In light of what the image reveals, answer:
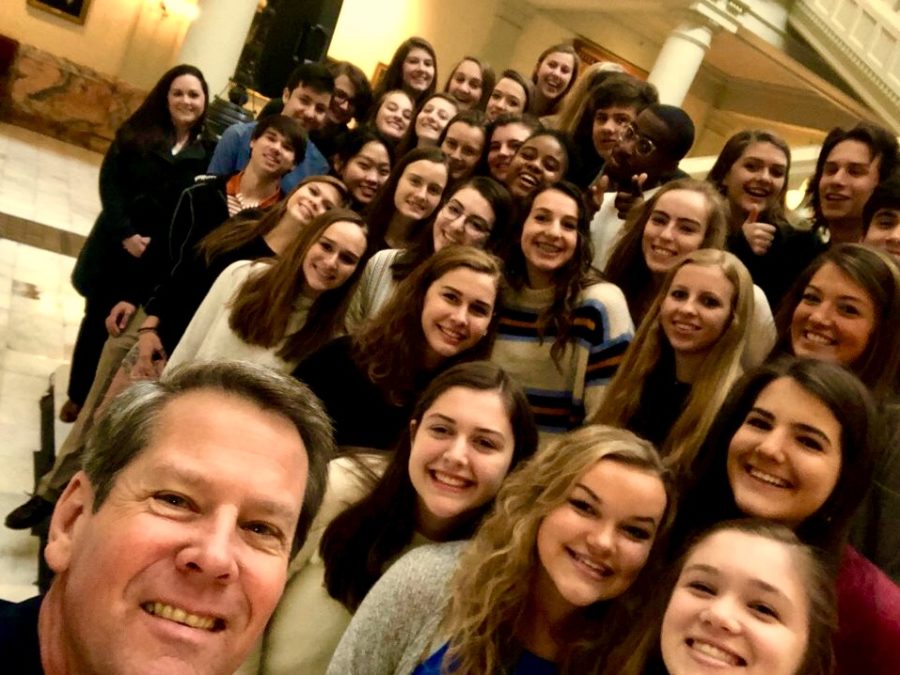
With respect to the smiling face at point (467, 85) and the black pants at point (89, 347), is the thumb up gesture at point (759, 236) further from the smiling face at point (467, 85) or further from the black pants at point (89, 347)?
the black pants at point (89, 347)

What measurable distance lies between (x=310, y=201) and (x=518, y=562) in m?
2.00

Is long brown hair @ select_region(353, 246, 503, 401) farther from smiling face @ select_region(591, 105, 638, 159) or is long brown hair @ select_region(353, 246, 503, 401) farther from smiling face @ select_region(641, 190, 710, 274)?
smiling face @ select_region(591, 105, 638, 159)

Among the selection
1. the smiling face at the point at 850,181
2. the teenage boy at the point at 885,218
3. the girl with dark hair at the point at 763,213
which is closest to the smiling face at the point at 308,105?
the girl with dark hair at the point at 763,213

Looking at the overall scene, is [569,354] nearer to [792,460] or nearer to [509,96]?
[792,460]

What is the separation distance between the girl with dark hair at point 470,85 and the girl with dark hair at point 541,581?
139 inches

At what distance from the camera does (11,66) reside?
1116 centimetres

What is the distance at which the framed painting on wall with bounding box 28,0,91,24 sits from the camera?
1164cm

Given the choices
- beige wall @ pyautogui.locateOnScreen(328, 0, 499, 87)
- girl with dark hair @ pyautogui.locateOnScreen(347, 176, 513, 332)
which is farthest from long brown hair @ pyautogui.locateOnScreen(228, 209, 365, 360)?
beige wall @ pyautogui.locateOnScreen(328, 0, 499, 87)

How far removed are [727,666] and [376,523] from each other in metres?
0.93

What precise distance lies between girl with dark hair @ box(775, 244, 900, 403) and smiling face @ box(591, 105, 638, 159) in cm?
171

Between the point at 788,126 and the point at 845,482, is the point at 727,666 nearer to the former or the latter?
the point at 845,482

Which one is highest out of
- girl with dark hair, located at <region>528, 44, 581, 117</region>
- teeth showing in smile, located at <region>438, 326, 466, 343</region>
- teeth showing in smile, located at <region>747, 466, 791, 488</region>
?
girl with dark hair, located at <region>528, 44, 581, 117</region>

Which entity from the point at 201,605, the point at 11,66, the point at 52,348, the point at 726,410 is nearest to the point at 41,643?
the point at 201,605

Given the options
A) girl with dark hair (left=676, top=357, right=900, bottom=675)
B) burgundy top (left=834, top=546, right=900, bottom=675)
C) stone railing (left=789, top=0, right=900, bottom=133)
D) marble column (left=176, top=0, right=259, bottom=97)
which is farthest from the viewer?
stone railing (left=789, top=0, right=900, bottom=133)
